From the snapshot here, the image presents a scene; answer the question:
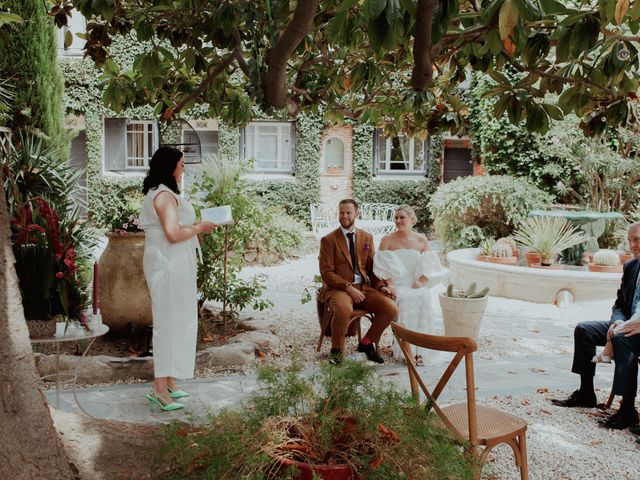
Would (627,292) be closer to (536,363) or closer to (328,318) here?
(536,363)

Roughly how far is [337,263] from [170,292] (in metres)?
2.30

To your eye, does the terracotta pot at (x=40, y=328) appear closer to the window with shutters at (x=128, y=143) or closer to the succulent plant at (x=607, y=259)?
the succulent plant at (x=607, y=259)

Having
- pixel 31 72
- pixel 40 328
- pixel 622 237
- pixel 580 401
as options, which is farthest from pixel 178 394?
pixel 622 237

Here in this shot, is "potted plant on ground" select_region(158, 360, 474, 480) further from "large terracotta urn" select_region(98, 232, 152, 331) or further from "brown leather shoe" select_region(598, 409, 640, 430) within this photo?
"large terracotta urn" select_region(98, 232, 152, 331)

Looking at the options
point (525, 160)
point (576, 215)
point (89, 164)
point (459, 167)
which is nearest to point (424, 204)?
point (459, 167)

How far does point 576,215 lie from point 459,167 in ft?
28.9

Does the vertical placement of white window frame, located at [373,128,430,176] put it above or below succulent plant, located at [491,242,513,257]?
above

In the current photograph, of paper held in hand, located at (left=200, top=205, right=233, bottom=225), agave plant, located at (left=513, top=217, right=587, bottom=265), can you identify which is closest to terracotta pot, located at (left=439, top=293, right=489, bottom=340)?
paper held in hand, located at (left=200, top=205, right=233, bottom=225)

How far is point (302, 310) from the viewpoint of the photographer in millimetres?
9000


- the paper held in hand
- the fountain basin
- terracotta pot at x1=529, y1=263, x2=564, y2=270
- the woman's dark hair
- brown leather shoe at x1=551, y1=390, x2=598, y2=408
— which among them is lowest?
brown leather shoe at x1=551, y1=390, x2=598, y2=408

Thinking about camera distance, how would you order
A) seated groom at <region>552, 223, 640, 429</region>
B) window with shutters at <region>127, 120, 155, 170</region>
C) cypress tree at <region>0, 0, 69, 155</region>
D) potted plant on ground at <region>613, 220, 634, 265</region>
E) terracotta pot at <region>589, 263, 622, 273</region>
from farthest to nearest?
window with shutters at <region>127, 120, 155, 170</region> → potted plant on ground at <region>613, 220, 634, 265</region> → terracotta pot at <region>589, 263, 622, 273</region> → cypress tree at <region>0, 0, 69, 155</region> → seated groom at <region>552, 223, 640, 429</region>

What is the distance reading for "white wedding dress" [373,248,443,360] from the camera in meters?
6.42

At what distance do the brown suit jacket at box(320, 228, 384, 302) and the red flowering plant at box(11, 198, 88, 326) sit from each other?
2.95m

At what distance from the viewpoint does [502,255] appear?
10742 mm
